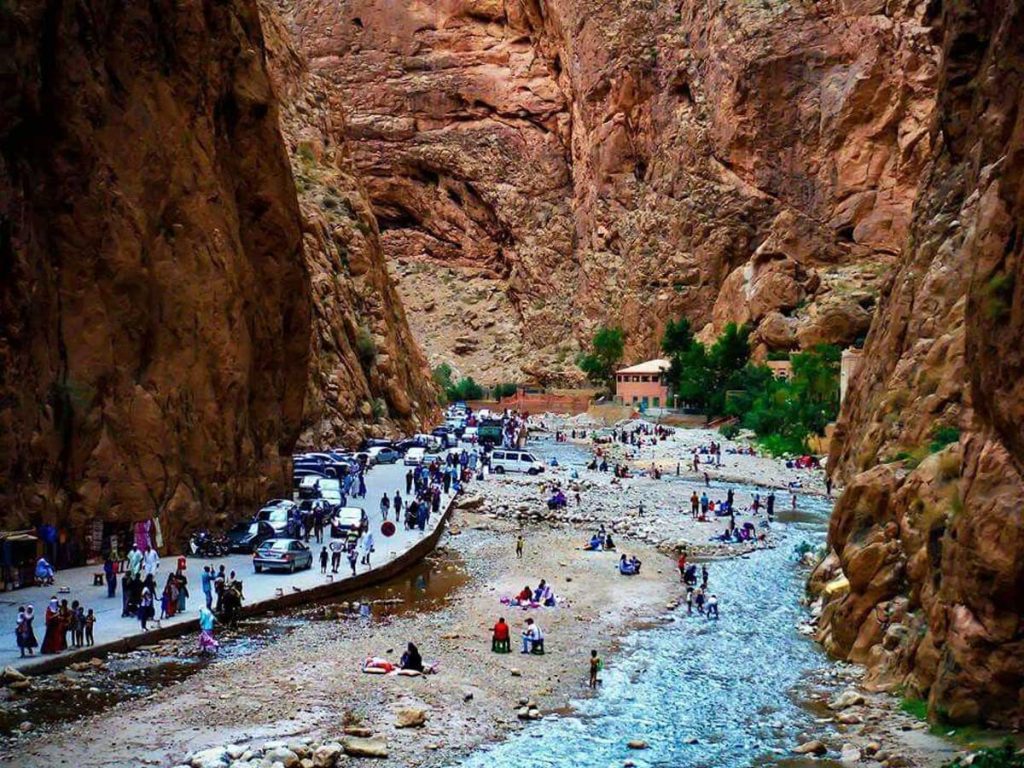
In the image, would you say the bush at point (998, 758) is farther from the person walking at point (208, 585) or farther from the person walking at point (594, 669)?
the person walking at point (208, 585)

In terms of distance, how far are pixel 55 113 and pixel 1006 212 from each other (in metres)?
23.3

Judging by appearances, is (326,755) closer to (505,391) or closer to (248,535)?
(248,535)

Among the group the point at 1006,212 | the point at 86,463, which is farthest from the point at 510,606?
the point at 1006,212

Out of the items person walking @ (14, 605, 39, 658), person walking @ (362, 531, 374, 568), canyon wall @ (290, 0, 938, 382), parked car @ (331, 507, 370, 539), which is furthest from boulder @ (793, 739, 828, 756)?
canyon wall @ (290, 0, 938, 382)

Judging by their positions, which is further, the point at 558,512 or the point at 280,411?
the point at 558,512

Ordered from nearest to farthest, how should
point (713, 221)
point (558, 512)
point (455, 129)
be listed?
1. point (558, 512)
2. point (713, 221)
3. point (455, 129)

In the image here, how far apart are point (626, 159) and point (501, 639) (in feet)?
348

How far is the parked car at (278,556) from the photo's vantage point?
3005 cm

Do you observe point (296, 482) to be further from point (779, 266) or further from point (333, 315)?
point (779, 266)

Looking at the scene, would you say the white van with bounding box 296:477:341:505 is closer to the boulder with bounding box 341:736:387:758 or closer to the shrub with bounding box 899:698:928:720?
the boulder with bounding box 341:736:387:758

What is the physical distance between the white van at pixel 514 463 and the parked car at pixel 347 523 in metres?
27.6

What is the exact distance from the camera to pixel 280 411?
41.6 meters

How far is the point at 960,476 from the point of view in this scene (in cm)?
1911

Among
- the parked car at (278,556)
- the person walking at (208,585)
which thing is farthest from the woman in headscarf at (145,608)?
the parked car at (278,556)
